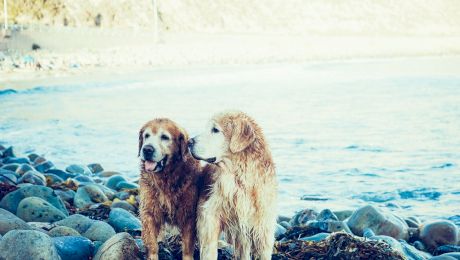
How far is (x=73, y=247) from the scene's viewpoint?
4535 millimetres

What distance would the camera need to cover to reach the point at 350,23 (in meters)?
103

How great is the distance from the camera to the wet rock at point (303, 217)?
7.53 m

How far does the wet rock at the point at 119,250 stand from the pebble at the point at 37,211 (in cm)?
→ 159

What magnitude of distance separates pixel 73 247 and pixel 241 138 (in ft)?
4.57

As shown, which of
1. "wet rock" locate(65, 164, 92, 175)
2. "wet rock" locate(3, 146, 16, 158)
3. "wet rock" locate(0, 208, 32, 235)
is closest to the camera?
"wet rock" locate(0, 208, 32, 235)

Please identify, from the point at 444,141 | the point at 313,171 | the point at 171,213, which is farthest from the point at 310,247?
the point at 444,141

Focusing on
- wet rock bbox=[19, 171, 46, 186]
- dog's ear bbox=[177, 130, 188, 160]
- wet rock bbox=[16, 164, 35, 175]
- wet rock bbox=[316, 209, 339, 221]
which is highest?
dog's ear bbox=[177, 130, 188, 160]

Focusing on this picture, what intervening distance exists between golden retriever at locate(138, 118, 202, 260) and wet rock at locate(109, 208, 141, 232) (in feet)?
5.18

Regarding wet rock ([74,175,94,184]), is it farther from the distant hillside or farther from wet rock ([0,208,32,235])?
the distant hillside

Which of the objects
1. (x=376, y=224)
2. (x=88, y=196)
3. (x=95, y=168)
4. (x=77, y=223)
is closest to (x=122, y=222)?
(x=77, y=223)

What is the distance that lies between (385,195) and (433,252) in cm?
327

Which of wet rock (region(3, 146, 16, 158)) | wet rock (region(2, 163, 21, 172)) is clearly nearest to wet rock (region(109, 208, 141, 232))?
wet rock (region(2, 163, 21, 172))

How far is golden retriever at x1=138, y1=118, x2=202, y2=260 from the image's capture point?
4254 millimetres

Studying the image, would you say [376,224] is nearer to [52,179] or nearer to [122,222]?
[122,222]
